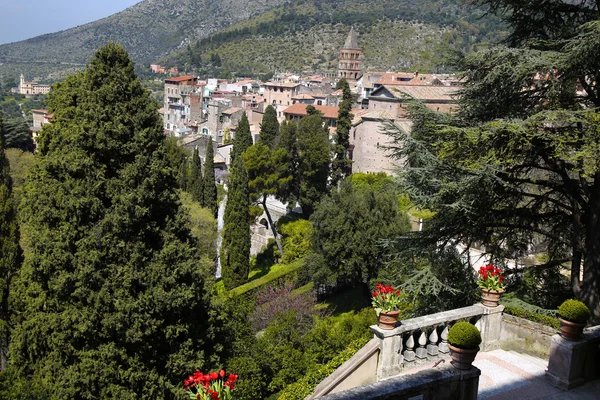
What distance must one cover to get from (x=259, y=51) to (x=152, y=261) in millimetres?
194412

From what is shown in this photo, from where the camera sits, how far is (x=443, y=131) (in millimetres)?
10289

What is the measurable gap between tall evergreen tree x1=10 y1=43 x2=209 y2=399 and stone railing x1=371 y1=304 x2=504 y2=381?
228 inches

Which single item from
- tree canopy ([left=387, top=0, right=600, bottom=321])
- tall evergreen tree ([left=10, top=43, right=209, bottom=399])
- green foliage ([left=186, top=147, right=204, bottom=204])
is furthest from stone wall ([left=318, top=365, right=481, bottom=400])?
green foliage ([left=186, top=147, right=204, bottom=204])

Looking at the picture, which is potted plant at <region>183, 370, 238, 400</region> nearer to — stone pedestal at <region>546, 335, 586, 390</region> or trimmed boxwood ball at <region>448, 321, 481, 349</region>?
trimmed boxwood ball at <region>448, 321, 481, 349</region>

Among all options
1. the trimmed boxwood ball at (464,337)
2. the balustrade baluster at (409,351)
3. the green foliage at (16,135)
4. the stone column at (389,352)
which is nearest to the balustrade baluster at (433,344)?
the balustrade baluster at (409,351)

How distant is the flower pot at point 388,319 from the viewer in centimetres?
839

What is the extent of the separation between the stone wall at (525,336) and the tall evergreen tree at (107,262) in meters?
6.88

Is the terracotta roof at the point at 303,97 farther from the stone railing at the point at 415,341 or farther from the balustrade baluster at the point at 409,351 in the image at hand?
the balustrade baluster at the point at 409,351

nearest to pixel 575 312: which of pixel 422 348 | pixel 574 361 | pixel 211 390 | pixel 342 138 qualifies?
pixel 574 361

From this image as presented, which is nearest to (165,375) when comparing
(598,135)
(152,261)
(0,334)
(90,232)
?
(152,261)

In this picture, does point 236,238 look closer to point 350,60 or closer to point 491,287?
point 491,287

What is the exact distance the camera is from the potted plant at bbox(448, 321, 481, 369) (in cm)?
668

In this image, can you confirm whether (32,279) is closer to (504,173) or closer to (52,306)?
(52,306)

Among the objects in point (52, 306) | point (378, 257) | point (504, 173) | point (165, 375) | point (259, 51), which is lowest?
point (378, 257)
